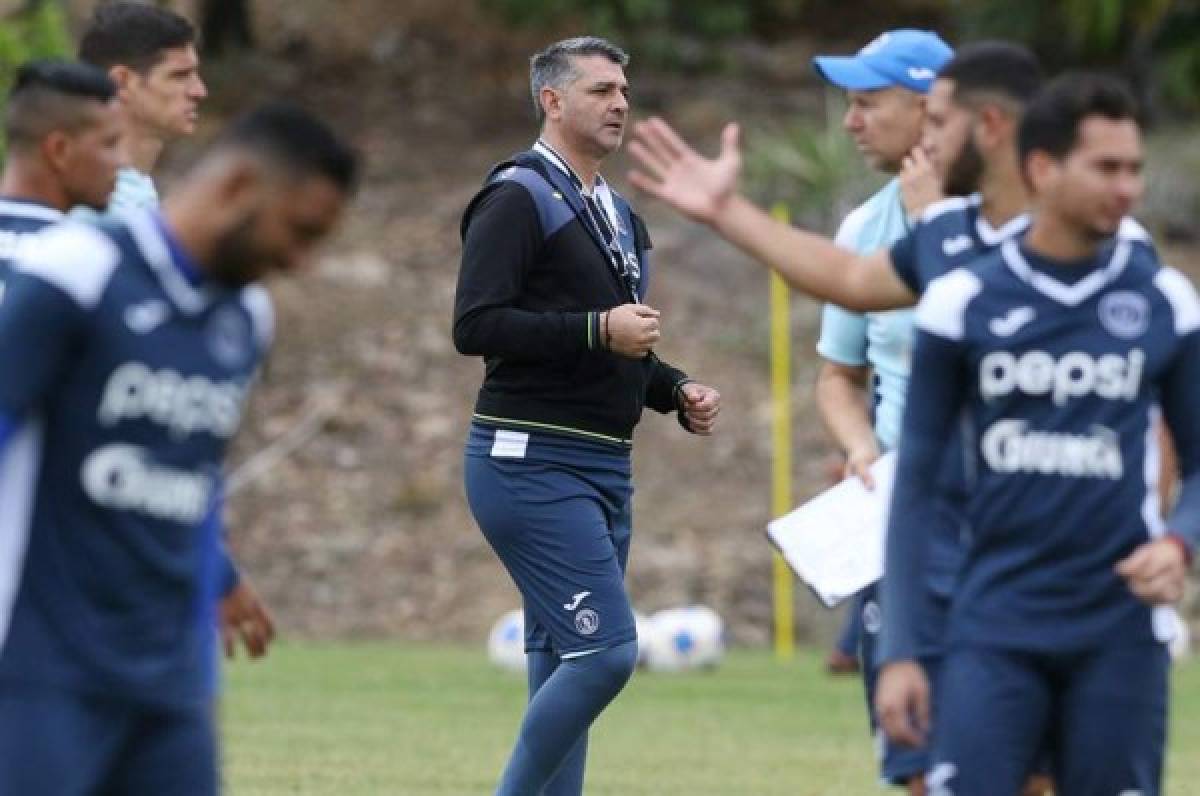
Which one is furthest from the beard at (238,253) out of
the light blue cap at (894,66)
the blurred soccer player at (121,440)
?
the light blue cap at (894,66)

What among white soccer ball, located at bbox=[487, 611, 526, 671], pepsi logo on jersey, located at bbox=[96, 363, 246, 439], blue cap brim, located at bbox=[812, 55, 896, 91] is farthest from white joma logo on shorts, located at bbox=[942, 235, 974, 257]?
white soccer ball, located at bbox=[487, 611, 526, 671]

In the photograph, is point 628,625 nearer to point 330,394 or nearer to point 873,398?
point 873,398

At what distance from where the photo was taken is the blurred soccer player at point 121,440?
519cm

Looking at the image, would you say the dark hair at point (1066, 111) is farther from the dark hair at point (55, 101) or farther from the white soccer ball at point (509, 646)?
the white soccer ball at point (509, 646)

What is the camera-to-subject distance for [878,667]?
643 centimetres

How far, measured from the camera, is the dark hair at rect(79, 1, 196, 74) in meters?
8.12

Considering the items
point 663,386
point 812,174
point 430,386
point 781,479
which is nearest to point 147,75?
point 663,386

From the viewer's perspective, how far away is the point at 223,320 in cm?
540

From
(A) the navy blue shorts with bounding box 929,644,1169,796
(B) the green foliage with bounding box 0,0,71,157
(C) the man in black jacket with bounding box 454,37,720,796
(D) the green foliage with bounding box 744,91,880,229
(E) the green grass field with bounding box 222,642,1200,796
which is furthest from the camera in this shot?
(D) the green foliage with bounding box 744,91,880,229

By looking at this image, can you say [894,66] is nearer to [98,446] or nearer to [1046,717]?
[1046,717]

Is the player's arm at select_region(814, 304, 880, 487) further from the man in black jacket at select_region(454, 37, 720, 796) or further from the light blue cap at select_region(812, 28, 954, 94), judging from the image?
the light blue cap at select_region(812, 28, 954, 94)

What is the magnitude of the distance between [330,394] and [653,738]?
13695 mm

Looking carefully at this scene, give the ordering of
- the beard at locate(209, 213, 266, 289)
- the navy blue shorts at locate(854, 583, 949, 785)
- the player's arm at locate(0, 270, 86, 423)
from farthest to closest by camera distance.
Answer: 1. the navy blue shorts at locate(854, 583, 949, 785)
2. the beard at locate(209, 213, 266, 289)
3. the player's arm at locate(0, 270, 86, 423)

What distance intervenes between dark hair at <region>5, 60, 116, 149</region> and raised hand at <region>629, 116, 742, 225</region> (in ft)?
5.06
